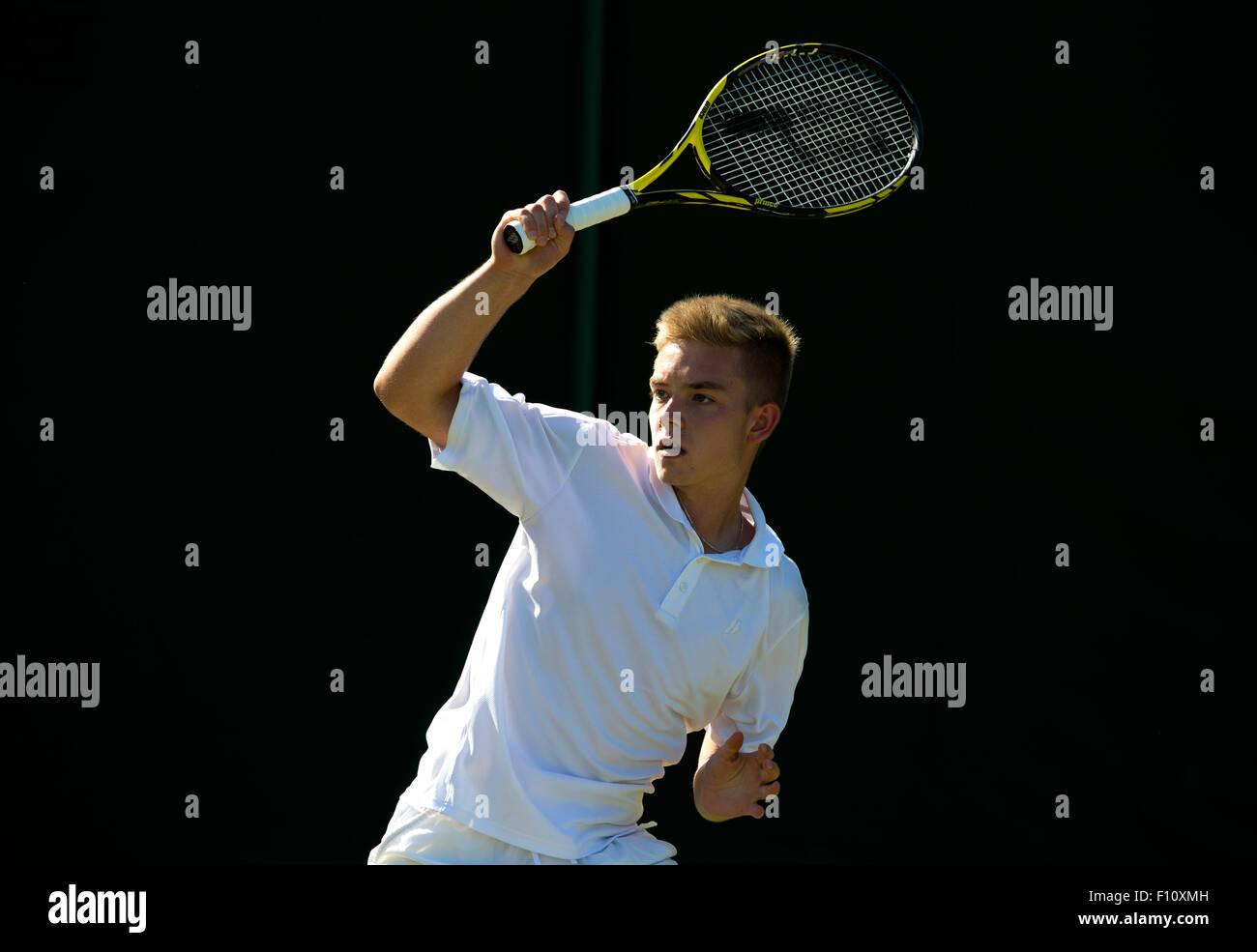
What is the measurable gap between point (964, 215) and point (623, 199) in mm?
1895

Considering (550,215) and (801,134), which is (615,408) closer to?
(801,134)

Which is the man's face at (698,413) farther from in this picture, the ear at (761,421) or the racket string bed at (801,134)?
the racket string bed at (801,134)

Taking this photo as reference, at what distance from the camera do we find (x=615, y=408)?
504cm

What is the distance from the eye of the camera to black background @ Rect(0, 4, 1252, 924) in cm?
446

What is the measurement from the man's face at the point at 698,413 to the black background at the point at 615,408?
5.01 ft

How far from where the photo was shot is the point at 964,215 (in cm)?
464

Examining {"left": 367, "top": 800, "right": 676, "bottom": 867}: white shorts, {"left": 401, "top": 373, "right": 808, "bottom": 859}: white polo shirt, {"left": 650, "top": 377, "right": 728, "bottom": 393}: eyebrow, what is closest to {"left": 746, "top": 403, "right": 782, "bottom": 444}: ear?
{"left": 650, "top": 377, "right": 728, "bottom": 393}: eyebrow

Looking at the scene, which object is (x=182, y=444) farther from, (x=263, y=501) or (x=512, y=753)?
(x=512, y=753)

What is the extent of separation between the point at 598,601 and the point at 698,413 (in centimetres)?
47

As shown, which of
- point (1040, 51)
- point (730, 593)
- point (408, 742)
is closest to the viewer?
point (730, 593)

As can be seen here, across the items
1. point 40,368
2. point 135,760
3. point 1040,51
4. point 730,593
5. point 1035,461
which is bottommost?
point 135,760

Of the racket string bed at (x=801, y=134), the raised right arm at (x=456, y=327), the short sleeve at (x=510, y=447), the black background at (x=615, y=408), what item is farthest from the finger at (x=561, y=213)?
the black background at (x=615, y=408)

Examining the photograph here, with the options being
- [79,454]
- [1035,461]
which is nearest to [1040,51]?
[1035,461]

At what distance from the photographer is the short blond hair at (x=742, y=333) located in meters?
3.36
